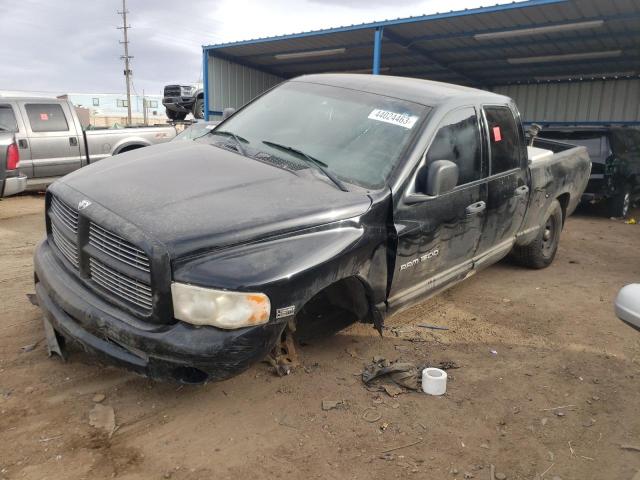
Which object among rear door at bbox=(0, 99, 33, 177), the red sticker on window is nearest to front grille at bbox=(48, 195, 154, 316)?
the red sticker on window

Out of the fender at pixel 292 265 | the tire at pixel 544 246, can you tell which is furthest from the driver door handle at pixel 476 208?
the tire at pixel 544 246

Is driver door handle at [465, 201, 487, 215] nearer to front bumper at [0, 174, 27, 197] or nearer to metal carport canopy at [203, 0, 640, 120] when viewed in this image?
front bumper at [0, 174, 27, 197]

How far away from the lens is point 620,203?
975cm

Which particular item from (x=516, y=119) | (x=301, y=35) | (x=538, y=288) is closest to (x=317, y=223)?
(x=516, y=119)

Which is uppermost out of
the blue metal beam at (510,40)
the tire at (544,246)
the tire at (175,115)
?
the blue metal beam at (510,40)

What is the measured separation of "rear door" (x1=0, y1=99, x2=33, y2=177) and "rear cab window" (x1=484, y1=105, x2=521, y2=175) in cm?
817

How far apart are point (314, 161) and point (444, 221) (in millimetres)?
998

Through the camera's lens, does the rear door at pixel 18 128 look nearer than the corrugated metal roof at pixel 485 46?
Yes

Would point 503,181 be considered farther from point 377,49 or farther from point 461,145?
point 377,49

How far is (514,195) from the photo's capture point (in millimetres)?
4504

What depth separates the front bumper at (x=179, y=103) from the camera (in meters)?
18.6

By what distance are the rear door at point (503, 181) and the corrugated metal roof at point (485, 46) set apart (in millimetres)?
6564

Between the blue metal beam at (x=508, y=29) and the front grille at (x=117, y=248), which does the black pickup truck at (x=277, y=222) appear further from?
the blue metal beam at (x=508, y=29)

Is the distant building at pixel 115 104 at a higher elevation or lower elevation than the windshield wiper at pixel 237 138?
higher
